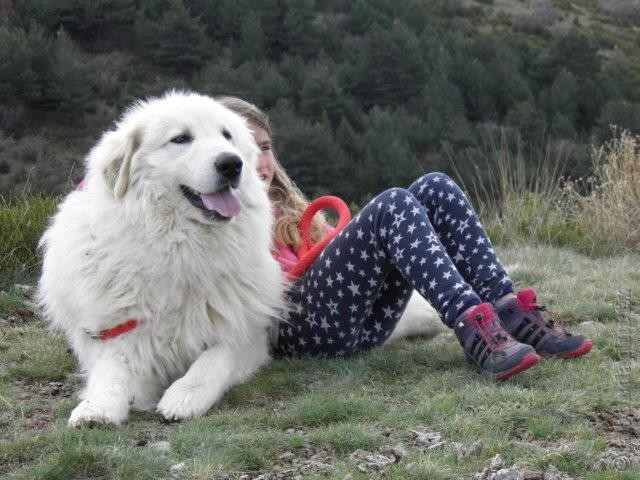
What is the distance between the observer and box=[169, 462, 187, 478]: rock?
2.76m

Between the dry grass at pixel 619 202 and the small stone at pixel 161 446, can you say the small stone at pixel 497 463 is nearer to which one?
the small stone at pixel 161 446

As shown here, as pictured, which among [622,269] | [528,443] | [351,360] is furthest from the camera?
[622,269]

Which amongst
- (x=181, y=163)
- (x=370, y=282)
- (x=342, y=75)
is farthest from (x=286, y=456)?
(x=342, y=75)

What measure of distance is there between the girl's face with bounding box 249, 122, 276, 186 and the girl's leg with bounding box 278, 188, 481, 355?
612mm

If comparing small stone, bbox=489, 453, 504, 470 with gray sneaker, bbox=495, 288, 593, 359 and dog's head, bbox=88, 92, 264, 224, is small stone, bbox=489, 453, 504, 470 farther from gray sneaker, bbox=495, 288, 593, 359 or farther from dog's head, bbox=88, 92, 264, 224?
dog's head, bbox=88, 92, 264, 224

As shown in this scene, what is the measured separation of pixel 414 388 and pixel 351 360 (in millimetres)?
532

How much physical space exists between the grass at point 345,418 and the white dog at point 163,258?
0.73 ft

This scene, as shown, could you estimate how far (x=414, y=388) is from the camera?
3.66m

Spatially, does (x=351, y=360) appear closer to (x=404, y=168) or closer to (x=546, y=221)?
(x=546, y=221)

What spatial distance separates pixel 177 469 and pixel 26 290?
10.9 ft

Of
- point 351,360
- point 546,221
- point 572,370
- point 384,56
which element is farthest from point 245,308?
point 384,56

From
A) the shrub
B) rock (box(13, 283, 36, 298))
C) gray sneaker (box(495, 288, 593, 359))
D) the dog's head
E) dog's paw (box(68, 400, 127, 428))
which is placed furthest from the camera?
the shrub

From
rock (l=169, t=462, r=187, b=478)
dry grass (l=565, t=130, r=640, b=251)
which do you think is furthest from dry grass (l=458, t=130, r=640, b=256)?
rock (l=169, t=462, r=187, b=478)

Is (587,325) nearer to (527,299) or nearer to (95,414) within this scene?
(527,299)
